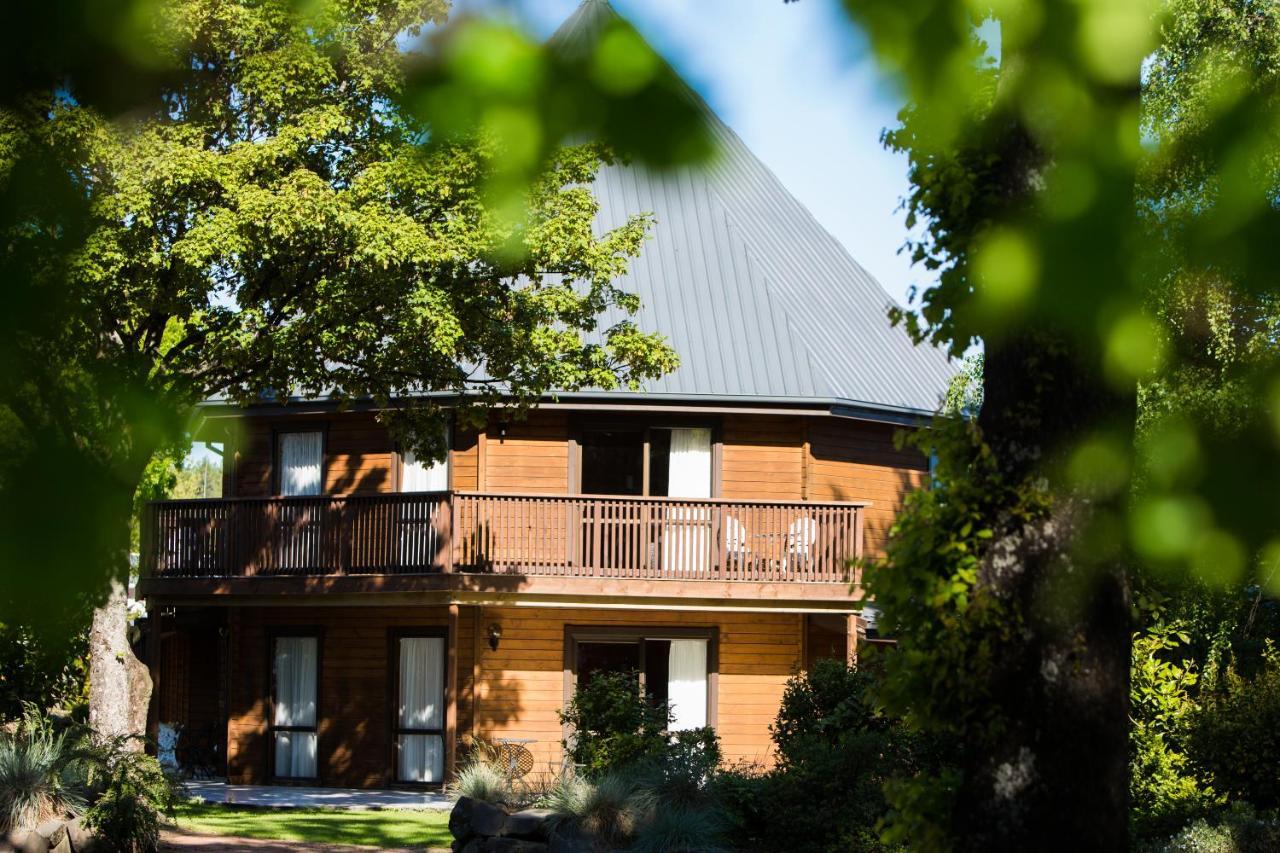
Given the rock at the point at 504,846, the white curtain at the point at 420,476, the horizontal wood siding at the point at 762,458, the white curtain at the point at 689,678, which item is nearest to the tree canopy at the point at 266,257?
the white curtain at the point at 420,476

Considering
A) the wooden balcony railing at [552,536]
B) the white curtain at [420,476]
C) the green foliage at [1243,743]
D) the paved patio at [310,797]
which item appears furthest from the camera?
the white curtain at [420,476]

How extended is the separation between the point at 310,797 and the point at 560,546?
5.05m

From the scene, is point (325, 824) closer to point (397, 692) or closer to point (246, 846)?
point (246, 846)

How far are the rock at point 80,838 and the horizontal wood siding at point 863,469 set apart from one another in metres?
12.7

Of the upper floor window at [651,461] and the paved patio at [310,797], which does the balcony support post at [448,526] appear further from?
the paved patio at [310,797]

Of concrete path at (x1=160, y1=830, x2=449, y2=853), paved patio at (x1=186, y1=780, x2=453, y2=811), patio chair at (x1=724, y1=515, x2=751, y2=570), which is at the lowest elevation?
paved patio at (x1=186, y1=780, x2=453, y2=811)

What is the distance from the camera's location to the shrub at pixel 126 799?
13.7 m

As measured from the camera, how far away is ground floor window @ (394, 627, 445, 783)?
23266mm

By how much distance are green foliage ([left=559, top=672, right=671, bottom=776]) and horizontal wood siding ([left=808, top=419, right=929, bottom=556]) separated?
6565mm

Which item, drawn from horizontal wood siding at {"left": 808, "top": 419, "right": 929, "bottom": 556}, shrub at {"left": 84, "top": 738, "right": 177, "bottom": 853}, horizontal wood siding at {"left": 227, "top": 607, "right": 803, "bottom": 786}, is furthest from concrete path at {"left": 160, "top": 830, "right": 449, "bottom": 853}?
horizontal wood siding at {"left": 808, "top": 419, "right": 929, "bottom": 556}

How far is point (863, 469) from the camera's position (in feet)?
80.6

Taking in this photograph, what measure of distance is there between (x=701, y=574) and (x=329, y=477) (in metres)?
6.51

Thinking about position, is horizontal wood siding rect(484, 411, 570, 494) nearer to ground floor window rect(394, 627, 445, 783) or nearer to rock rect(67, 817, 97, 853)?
ground floor window rect(394, 627, 445, 783)

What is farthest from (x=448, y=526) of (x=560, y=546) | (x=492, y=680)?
(x=492, y=680)
